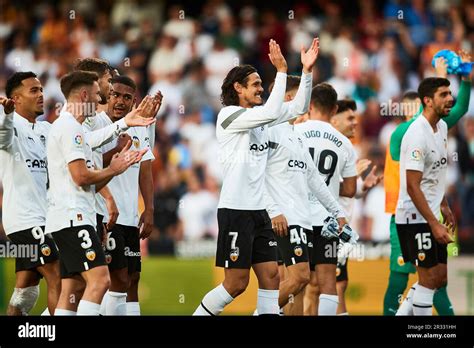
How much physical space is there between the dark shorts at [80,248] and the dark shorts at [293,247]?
2382mm

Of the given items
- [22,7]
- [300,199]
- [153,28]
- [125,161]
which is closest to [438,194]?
[300,199]

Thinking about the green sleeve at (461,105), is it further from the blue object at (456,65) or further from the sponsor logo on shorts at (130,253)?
the sponsor logo on shorts at (130,253)

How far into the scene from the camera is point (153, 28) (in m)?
23.6

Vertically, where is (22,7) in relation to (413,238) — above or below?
above

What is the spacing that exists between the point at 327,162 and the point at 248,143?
185 cm

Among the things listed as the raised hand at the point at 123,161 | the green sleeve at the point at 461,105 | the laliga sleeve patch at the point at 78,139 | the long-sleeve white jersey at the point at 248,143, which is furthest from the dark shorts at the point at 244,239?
the green sleeve at the point at 461,105

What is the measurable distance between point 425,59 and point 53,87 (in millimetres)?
6973

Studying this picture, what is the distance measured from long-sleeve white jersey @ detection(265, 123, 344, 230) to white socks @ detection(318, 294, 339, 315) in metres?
0.83

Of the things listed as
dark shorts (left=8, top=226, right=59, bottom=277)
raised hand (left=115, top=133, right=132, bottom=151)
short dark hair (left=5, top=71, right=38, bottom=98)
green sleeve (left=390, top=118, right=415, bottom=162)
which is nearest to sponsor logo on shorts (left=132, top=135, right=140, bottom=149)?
raised hand (left=115, top=133, right=132, bottom=151)

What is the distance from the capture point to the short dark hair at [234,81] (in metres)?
11.2

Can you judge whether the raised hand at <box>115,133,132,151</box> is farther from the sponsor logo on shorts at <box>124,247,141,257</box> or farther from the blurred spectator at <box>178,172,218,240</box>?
the blurred spectator at <box>178,172,218,240</box>

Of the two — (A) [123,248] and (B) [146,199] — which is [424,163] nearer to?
(B) [146,199]

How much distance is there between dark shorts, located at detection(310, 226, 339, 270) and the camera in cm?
1242
